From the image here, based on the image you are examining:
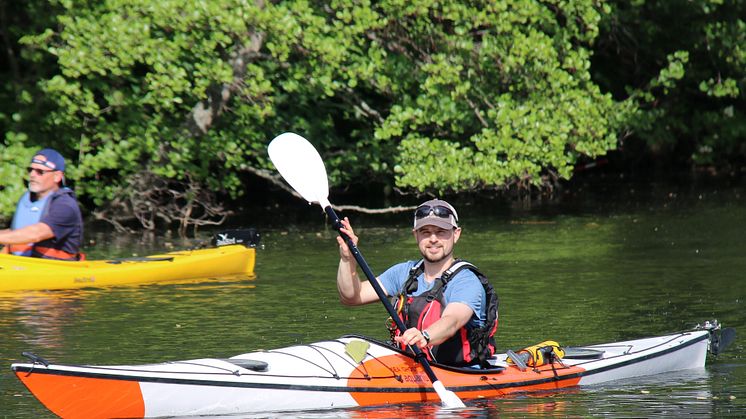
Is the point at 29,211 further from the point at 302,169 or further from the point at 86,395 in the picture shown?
the point at 86,395

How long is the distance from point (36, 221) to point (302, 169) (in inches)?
140

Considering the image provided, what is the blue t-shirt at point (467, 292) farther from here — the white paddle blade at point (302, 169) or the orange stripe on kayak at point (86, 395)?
the orange stripe on kayak at point (86, 395)

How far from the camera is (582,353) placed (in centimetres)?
756

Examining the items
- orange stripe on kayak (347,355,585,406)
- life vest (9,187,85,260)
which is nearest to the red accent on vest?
life vest (9,187,85,260)

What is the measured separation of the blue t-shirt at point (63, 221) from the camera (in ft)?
35.0

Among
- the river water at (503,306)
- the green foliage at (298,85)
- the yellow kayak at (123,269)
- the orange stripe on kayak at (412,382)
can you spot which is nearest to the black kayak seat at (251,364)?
the river water at (503,306)

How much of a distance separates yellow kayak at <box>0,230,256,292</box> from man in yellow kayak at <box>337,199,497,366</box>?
484 centimetres

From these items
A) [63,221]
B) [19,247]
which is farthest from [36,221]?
[19,247]

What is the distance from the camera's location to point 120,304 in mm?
10531

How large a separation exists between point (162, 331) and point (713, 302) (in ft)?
14.4

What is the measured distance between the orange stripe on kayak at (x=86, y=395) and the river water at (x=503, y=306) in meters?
0.66

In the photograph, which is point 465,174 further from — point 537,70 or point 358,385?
point 358,385

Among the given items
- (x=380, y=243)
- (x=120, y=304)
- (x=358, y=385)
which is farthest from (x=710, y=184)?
(x=358, y=385)

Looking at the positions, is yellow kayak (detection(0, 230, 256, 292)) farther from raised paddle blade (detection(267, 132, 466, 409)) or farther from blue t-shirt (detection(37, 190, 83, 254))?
raised paddle blade (detection(267, 132, 466, 409))
